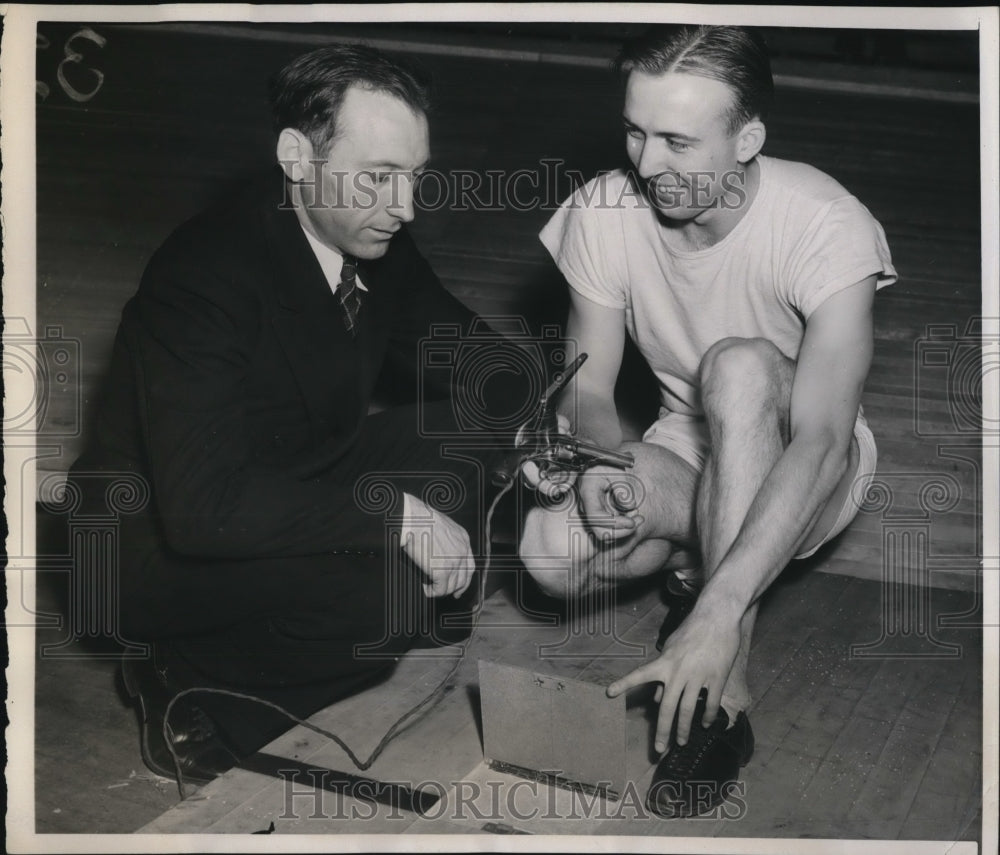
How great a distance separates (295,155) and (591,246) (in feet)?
1.25

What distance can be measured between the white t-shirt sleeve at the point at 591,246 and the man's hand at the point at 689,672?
46cm

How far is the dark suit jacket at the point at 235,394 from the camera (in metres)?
1.26

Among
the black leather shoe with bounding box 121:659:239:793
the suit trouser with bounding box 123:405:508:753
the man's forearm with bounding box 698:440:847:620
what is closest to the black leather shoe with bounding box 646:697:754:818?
the man's forearm with bounding box 698:440:847:620

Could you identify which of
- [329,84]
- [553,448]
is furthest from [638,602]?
[329,84]

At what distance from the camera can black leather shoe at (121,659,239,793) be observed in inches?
51.5

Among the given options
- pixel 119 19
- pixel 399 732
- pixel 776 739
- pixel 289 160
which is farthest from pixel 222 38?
pixel 776 739

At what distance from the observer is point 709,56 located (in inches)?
51.0

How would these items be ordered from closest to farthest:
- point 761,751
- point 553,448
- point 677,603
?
point 761,751
point 553,448
point 677,603

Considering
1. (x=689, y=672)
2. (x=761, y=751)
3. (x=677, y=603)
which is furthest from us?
(x=677, y=603)

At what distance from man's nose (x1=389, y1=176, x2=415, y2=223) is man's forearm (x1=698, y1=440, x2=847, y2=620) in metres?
0.52

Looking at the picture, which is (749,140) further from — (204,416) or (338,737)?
(338,737)

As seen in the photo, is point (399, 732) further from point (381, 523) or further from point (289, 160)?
point (289, 160)

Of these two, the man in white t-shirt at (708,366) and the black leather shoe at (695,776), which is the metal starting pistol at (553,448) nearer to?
the man in white t-shirt at (708,366)

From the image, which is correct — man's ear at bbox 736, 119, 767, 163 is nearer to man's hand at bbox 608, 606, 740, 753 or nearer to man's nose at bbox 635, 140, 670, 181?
man's nose at bbox 635, 140, 670, 181
